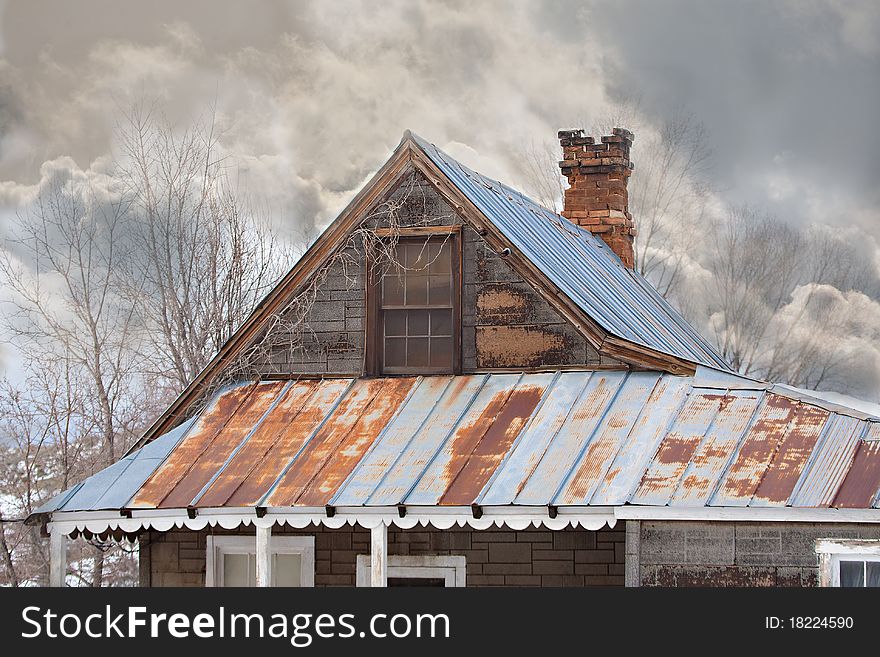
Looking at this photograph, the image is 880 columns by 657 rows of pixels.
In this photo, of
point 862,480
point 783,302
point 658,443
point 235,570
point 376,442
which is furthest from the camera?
point 783,302

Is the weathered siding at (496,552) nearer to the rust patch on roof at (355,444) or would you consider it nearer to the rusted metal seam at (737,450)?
the rust patch on roof at (355,444)

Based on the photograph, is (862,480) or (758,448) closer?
(862,480)

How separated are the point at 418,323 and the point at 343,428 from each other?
167cm

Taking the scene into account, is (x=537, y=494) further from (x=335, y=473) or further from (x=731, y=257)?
(x=731, y=257)

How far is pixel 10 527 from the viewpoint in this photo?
1172 inches

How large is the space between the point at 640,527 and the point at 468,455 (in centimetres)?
188

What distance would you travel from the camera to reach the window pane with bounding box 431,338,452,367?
17.1 metres

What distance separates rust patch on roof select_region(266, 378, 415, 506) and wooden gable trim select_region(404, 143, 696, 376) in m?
1.79

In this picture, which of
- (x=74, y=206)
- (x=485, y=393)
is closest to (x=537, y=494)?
(x=485, y=393)

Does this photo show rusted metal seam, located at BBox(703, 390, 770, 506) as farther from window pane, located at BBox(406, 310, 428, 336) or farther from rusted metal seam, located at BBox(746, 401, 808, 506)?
window pane, located at BBox(406, 310, 428, 336)

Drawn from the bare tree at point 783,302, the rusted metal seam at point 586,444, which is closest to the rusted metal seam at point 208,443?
the rusted metal seam at point 586,444

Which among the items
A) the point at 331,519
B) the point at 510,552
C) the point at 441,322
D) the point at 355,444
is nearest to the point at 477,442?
the point at 355,444

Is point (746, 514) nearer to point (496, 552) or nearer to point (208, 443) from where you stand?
A: point (496, 552)

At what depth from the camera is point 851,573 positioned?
14062 millimetres
